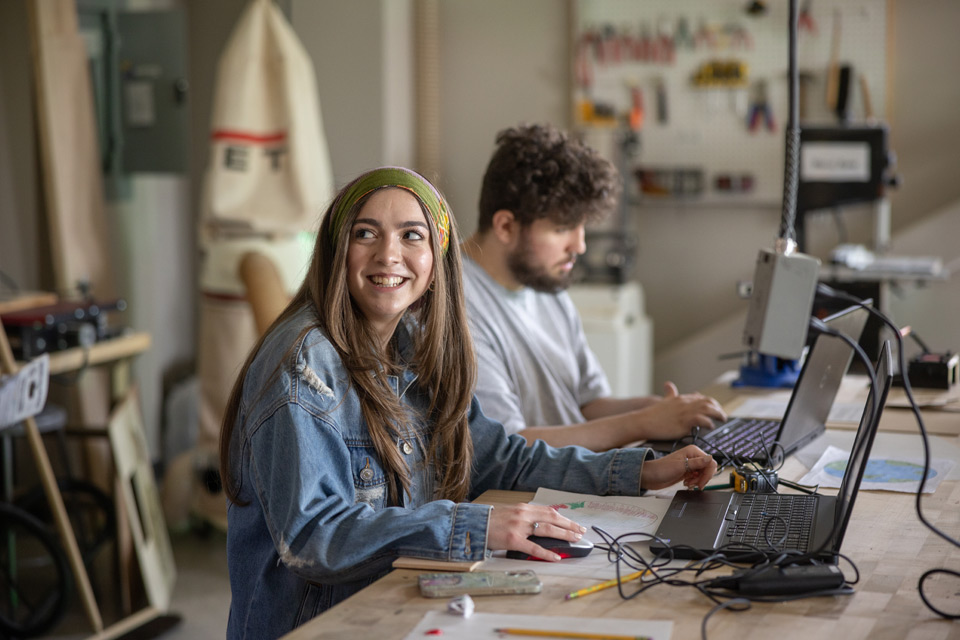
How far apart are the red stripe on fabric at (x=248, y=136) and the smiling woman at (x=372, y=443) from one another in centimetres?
250

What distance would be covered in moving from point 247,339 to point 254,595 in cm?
261

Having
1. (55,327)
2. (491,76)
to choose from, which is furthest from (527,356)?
(491,76)

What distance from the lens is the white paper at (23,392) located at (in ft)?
8.07

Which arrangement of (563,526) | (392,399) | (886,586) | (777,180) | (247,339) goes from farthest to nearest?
1. (777,180)
2. (247,339)
3. (392,399)
4. (563,526)
5. (886,586)

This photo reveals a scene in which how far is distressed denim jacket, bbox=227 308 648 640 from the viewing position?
131 centimetres

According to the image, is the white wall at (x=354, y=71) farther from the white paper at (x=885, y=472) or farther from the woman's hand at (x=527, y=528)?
the woman's hand at (x=527, y=528)

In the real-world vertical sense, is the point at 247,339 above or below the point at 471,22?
below

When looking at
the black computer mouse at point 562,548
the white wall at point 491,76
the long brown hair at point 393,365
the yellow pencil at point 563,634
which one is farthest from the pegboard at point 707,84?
the yellow pencil at point 563,634

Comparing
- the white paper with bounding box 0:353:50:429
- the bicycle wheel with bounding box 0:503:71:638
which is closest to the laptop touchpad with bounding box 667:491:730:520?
the white paper with bounding box 0:353:50:429

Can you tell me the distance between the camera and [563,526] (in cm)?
137

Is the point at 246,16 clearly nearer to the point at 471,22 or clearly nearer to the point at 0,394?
the point at 471,22

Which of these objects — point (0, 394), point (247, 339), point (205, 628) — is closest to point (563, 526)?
point (0, 394)

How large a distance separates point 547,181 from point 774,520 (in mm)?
1122

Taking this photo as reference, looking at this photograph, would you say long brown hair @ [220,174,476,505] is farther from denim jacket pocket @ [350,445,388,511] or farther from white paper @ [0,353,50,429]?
white paper @ [0,353,50,429]
